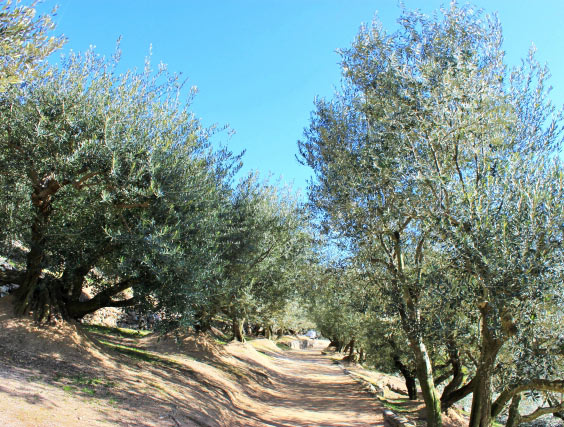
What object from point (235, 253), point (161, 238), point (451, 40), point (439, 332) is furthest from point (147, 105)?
point (439, 332)

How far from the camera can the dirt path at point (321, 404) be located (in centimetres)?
1372

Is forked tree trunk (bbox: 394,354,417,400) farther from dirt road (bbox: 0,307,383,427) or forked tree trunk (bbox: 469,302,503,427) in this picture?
forked tree trunk (bbox: 469,302,503,427)

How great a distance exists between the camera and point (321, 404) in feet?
57.4

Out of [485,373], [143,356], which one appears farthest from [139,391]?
[485,373]

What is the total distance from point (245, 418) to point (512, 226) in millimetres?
10530

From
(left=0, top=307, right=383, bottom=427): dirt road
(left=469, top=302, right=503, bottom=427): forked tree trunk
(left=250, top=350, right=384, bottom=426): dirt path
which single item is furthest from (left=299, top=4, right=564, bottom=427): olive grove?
(left=0, top=307, right=383, bottom=427): dirt road

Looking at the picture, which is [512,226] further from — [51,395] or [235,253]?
[235,253]

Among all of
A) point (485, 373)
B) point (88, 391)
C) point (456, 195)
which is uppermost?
point (456, 195)

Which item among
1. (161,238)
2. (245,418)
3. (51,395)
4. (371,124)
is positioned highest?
(371,124)

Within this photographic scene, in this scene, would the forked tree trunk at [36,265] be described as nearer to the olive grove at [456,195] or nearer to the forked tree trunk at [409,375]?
the olive grove at [456,195]

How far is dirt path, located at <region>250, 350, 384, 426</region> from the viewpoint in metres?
13.7

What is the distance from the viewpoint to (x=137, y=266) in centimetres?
1120

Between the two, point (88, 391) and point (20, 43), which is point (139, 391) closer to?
point (88, 391)

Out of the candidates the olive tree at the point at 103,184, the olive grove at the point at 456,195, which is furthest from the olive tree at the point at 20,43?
the olive grove at the point at 456,195
